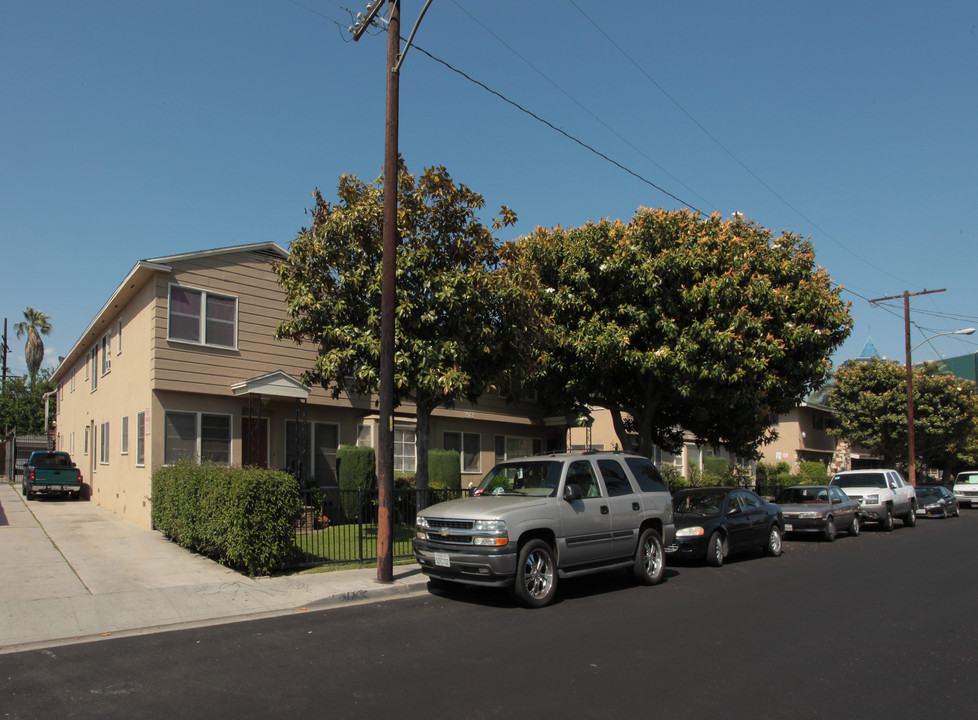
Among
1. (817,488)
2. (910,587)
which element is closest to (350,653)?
(910,587)

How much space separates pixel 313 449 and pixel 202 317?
436cm

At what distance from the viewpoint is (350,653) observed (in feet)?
22.5

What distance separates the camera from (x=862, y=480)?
71.2 ft

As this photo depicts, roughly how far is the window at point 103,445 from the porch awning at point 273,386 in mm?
5700

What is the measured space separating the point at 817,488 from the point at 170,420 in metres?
15.5

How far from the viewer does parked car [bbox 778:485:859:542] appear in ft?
56.5

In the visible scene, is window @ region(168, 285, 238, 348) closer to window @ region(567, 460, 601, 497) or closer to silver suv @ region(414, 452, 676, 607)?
silver suv @ region(414, 452, 676, 607)

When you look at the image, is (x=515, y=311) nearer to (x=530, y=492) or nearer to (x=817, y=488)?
(x=530, y=492)

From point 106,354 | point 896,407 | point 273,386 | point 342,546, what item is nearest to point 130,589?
point 342,546

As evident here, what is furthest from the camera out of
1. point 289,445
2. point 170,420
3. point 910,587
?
point 289,445

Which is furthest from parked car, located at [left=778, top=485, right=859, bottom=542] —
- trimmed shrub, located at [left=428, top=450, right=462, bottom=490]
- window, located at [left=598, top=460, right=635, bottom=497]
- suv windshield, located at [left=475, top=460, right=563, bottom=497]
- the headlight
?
the headlight

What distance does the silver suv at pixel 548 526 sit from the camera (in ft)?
29.2

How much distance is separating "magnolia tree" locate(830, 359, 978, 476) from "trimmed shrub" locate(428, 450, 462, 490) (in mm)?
25577

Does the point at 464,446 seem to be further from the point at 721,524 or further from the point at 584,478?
the point at 584,478
